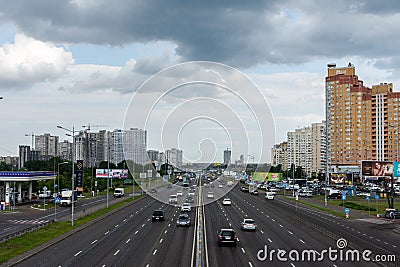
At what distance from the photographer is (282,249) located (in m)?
35.4

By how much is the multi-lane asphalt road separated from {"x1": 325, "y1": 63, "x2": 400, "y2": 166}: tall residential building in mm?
114414

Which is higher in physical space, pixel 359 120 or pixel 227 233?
pixel 359 120

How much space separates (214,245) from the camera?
37.2 meters

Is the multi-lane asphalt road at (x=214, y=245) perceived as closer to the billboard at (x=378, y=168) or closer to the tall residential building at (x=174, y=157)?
the billboard at (x=378, y=168)

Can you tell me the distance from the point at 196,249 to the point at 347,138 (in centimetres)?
14428

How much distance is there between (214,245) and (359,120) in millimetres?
141730

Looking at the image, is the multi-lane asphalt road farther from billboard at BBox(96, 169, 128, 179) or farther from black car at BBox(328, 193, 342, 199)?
billboard at BBox(96, 169, 128, 179)

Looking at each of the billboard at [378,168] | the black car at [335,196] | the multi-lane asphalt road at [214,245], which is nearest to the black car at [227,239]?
the multi-lane asphalt road at [214,245]

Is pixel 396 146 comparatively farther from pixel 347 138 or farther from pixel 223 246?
pixel 223 246

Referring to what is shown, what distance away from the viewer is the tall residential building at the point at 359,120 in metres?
163

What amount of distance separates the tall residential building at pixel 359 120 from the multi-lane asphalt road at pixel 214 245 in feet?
A: 375

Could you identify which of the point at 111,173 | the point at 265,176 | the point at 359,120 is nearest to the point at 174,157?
the point at 111,173

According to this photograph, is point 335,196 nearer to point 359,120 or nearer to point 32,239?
point 359,120

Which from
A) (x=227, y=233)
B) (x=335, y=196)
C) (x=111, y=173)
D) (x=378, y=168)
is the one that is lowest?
(x=335, y=196)
